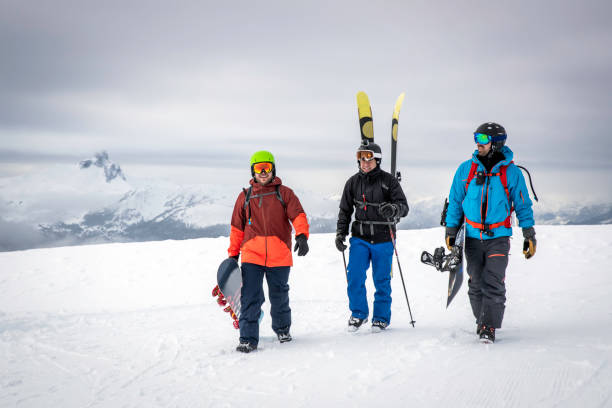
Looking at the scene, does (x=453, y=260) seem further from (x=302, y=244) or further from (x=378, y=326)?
(x=302, y=244)

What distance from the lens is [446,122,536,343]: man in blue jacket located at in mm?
4395

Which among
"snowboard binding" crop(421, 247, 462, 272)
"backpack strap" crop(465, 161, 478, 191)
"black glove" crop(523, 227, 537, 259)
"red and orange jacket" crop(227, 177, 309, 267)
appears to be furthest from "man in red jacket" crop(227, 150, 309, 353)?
"black glove" crop(523, 227, 537, 259)

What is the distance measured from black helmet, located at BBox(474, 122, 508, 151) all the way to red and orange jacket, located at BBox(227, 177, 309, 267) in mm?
2145

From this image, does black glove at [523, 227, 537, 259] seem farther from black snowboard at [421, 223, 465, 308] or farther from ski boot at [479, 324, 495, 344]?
ski boot at [479, 324, 495, 344]

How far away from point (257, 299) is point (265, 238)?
71cm

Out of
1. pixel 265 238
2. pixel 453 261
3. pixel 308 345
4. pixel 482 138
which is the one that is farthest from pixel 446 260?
pixel 265 238

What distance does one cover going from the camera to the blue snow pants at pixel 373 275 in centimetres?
530

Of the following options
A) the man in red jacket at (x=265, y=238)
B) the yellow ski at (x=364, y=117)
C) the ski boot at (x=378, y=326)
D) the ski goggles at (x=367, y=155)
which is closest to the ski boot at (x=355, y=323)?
the ski boot at (x=378, y=326)

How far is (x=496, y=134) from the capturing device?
443 cm

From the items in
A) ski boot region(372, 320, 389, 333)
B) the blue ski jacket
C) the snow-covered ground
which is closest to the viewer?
the snow-covered ground

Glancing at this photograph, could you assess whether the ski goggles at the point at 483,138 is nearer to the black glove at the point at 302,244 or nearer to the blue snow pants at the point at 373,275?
the blue snow pants at the point at 373,275

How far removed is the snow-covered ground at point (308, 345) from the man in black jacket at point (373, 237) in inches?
13.3

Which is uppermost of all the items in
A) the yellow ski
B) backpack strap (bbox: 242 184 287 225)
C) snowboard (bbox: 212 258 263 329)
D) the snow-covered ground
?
the yellow ski

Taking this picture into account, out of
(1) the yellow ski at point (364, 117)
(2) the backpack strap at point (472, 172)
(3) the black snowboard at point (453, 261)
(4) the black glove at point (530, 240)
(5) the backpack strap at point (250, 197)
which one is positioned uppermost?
(1) the yellow ski at point (364, 117)
